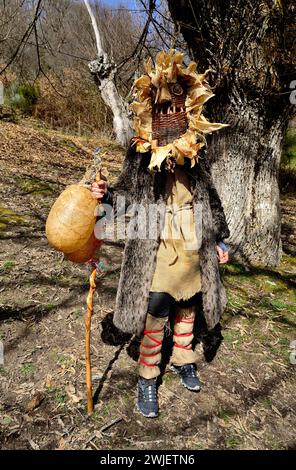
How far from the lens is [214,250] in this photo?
2.49 meters

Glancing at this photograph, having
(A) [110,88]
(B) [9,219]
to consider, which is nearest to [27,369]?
(A) [110,88]

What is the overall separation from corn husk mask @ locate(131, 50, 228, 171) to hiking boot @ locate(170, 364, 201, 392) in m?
1.41

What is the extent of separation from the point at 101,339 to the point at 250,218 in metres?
2.11

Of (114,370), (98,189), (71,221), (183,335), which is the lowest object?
(114,370)

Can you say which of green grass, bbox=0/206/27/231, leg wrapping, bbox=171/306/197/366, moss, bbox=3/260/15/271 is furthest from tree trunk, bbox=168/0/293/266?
green grass, bbox=0/206/27/231

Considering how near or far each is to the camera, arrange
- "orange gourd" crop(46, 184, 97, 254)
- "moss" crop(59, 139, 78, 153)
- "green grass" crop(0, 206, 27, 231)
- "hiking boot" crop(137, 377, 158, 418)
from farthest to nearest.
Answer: "moss" crop(59, 139, 78, 153) → "green grass" crop(0, 206, 27, 231) → "hiking boot" crop(137, 377, 158, 418) → "orange gourd" crop(46, 184, 97, 254)

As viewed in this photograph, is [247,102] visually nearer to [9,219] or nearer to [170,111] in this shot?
[170,111]

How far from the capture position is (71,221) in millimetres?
2018

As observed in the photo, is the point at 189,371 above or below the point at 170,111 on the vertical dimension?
below

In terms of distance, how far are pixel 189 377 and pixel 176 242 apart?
1.00 m

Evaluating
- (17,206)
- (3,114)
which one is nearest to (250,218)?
(17,206)

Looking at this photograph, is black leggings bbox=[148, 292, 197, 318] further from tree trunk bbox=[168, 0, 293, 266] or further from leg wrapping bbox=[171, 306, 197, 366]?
tree trunk bbox=[168, 0, 293, 266]

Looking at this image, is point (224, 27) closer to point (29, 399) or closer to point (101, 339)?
point (101, 339)

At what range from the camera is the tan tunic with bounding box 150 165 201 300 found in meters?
2.34
